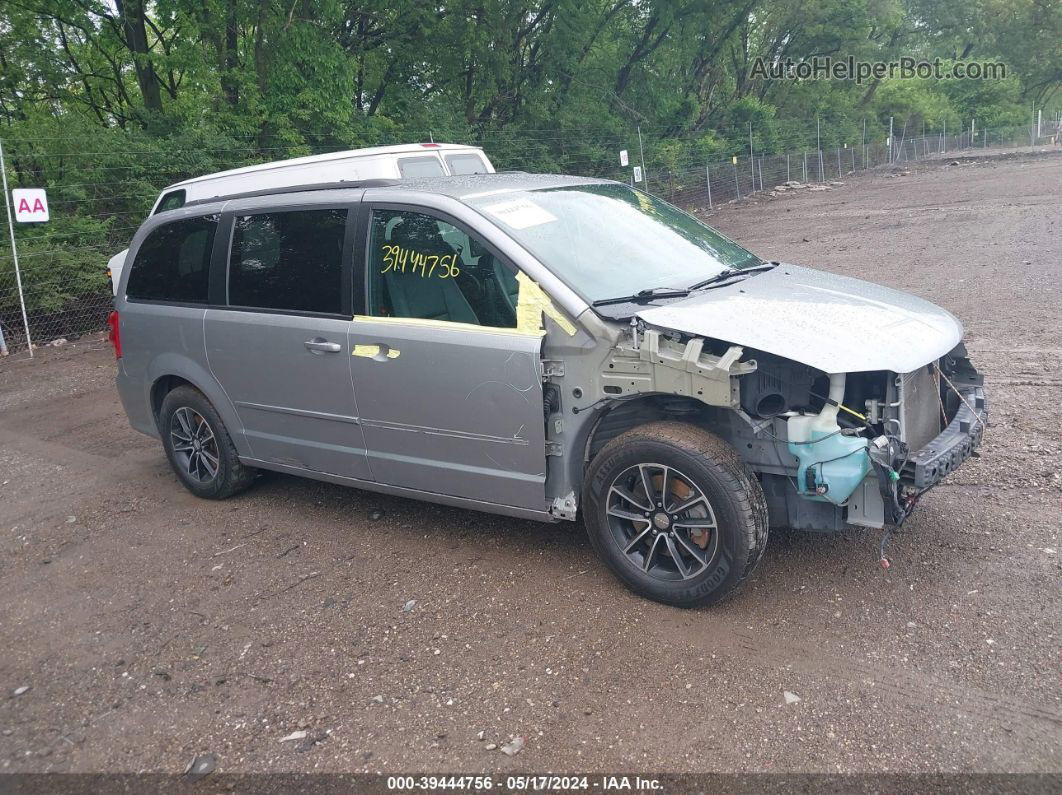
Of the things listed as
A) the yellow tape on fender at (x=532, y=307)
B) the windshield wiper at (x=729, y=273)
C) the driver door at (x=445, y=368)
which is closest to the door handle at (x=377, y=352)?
the driver door at (x=445, y=368)

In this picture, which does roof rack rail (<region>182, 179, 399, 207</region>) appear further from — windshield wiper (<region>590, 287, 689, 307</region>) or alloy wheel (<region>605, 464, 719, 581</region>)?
alloy wheel (<region>605, 464, 719, 581</region>)

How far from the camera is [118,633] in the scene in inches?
A: 162

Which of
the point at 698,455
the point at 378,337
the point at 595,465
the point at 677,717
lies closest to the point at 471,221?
the point at 378,337

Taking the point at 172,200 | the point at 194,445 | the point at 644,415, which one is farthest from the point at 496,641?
the point at 172,200

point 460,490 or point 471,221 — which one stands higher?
point 471,221

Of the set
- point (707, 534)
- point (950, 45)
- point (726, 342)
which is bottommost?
point (707, 534)

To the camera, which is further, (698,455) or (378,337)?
(378,337)

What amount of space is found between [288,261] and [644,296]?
2.11 m

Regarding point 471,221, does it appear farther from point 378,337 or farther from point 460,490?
point 460,490

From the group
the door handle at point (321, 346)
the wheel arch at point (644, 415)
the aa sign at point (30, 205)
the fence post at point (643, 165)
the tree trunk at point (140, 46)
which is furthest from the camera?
the fence post at point (643, 165)

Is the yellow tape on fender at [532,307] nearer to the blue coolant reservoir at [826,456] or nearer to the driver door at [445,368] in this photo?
the driver door at [445,368]

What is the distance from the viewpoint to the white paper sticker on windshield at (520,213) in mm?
4293

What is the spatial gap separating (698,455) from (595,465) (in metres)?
0.50

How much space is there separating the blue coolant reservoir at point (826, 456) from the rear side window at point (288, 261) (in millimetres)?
2490
